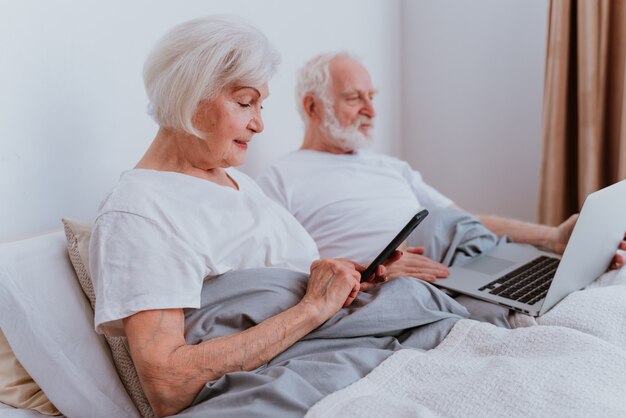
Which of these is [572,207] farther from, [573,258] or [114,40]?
[114,40]

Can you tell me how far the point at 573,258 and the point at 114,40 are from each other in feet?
3.86

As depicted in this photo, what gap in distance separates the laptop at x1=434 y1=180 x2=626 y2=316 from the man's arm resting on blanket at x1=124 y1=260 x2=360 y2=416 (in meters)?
0.48

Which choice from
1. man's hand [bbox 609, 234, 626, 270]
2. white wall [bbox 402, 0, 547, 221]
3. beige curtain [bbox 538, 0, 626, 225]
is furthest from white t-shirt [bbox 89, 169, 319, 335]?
white wall [bbox 402, 0, 547, 221]

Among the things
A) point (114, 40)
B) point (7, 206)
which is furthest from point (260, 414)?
point (114, 40)

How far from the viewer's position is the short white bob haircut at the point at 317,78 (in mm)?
1845

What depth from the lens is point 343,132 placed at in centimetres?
185

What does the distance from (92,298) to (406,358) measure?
0.61 meters

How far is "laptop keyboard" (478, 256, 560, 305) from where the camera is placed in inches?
50.3

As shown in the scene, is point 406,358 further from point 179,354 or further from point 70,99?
point 70,99

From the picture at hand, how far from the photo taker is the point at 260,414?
0.82 m

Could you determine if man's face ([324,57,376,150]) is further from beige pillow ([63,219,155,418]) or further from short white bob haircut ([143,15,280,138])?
beige pillow ([63,219,155,418])

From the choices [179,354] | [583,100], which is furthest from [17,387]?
[583,100]

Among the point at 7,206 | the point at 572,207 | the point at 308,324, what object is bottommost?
the point at 572,207

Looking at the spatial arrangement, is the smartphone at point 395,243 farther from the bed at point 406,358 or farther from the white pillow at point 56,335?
the white pillow at point 56,335
